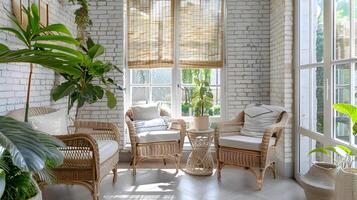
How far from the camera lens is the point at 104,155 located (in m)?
2.97

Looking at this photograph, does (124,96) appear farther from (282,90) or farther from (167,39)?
(282,90)

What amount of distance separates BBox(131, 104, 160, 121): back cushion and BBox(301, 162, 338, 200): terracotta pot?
236 cm

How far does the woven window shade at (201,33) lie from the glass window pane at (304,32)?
4.16 feet

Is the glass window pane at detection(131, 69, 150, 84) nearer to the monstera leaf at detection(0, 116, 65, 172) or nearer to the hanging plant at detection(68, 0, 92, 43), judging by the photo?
the hanging plant at detection(68, 0, 92, 43)

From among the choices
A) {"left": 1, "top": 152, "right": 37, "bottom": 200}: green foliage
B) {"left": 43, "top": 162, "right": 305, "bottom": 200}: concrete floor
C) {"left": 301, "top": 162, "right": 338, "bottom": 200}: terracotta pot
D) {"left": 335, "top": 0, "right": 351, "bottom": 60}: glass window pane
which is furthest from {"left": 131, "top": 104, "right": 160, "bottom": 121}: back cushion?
{"left": 1, "top": 152, "right": 37, "bottom": 200}: green foliage

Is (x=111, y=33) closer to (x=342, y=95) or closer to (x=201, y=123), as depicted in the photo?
(x=201, y=123)

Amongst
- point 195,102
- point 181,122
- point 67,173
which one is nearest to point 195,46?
point 195,102

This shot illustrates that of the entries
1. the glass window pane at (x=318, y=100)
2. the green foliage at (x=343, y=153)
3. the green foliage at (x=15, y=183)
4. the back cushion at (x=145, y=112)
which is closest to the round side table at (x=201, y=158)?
the back cushion at (x=145, y=112)

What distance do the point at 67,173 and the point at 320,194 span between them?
7.08ft

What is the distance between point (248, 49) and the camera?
15.4 ft

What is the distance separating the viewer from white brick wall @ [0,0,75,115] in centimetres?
284

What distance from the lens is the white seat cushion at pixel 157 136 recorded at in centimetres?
391

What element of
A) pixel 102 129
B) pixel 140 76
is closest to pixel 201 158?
pixel 102 129

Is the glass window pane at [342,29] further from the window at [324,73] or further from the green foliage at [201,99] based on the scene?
the green foliage at [201,99]
